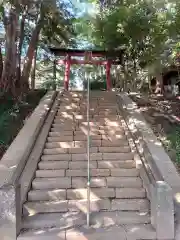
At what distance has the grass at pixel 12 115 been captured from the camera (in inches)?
305

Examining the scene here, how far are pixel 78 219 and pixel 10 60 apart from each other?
317 inches

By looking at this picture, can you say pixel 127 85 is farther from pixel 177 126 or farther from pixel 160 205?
pixel 160 205

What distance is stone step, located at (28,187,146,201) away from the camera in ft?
18.6

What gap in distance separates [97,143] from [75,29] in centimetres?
939

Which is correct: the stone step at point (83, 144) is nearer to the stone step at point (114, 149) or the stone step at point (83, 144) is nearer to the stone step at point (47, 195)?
the stone step at point (114, 149)

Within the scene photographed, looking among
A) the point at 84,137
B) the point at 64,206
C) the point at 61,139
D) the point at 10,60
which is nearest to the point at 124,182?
the point at 64,206

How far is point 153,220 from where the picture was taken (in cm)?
492

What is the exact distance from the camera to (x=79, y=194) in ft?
18.8

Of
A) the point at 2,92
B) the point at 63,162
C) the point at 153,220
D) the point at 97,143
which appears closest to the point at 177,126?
the point at 97,143

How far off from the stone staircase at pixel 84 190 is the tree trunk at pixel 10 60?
3.88 meters

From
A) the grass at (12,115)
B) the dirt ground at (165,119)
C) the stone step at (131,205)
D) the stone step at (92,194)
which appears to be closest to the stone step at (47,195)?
the stone step at (92,194)

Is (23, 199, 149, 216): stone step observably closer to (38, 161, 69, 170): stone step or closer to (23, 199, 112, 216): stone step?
(23, 199, 112, 216): stone step

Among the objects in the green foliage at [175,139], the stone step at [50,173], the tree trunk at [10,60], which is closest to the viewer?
the stone step at [50,173]

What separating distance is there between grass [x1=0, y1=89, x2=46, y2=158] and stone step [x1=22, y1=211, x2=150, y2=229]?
92.5 inches
